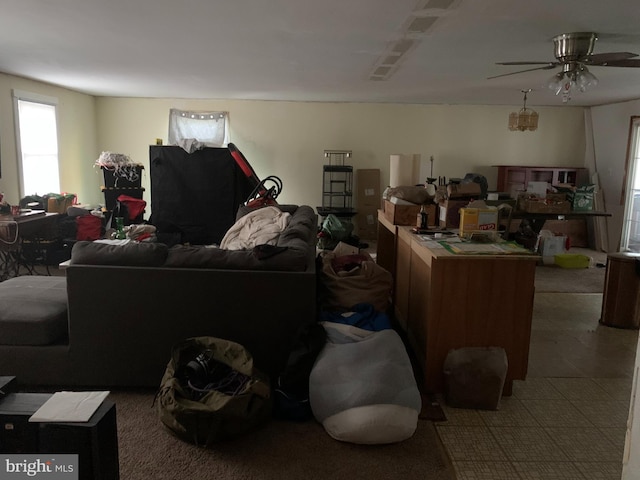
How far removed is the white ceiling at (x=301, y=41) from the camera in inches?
108

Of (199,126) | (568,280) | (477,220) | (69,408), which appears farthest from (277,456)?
(199,126)

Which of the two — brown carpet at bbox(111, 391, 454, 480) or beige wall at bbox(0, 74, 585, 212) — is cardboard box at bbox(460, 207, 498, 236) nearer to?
brown carpet at bbox(111, 391, 454, 480)

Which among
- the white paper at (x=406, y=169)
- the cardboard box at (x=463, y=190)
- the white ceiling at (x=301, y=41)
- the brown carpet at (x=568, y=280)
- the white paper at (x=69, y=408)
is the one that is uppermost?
the white ceiling at (x=301, y=41)

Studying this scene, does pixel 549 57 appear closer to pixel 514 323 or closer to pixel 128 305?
pixel 514 323

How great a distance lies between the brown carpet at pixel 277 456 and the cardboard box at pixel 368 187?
5429 millimetres

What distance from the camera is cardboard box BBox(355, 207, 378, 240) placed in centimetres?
745

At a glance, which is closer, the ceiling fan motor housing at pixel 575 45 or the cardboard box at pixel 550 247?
the ceiling fan motor housing at pixel 575 45

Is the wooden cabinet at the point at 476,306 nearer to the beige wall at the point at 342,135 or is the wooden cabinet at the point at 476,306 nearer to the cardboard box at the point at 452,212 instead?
the cardboard box at the point at 452,212

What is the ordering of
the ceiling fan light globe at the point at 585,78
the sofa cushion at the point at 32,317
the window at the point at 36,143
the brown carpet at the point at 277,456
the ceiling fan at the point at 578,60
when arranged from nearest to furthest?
1. the brown carpet at the point at 277,456
2. the sofa cushion at the point at 32,317
3. the ceiling fan at the point at 578,60
4. the ceiling fan light globe at the point at 585,78
5. the window at the point at 36,143

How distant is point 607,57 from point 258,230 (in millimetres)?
2641

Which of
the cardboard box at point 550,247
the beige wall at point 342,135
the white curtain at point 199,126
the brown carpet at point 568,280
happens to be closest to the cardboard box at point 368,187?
the beige wall at point 342,135

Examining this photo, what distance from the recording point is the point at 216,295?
2424 millimetres

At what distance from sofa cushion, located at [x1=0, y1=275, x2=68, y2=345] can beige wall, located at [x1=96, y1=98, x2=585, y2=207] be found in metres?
5.10

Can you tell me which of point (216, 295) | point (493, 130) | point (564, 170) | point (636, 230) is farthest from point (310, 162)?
point (216, 295)
